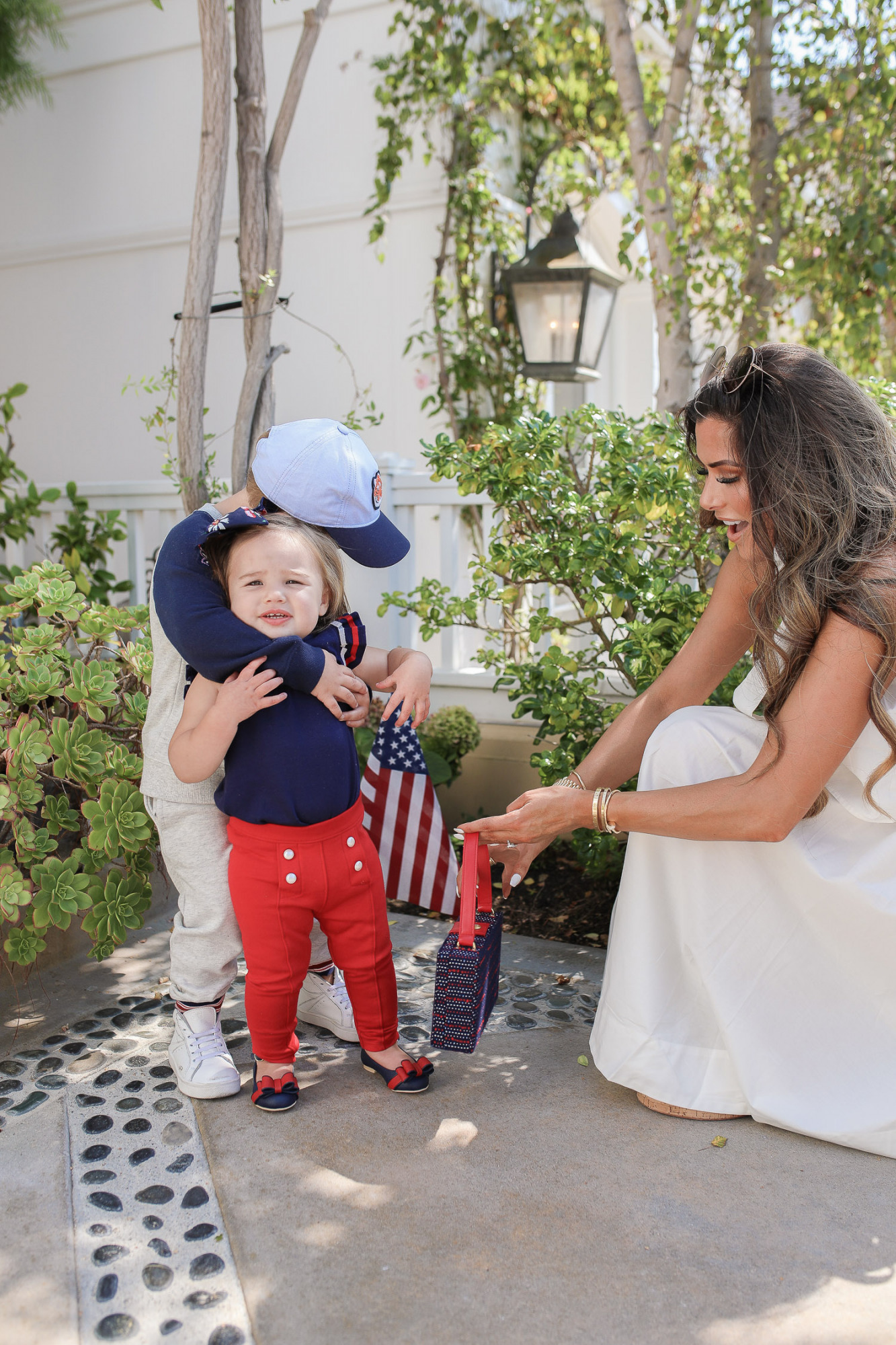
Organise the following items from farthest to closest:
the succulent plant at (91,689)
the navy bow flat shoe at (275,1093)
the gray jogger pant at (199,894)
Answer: the succulent plant at (91,689), the gray jogger pant at (199,894), the navy bow flat shoe at (275,1093)

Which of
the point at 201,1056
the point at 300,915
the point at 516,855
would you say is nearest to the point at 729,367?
the point at 516,855

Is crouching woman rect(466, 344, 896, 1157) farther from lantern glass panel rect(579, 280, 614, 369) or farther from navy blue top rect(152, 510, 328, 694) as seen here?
lantern glass panel rect(579, 280, 614, 369)

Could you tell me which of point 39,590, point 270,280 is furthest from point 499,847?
point 270,280

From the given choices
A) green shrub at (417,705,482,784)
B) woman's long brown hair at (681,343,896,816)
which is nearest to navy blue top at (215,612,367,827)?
woman's long brown hair at (681,343,896,816)

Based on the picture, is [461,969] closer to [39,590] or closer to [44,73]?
[39,590]

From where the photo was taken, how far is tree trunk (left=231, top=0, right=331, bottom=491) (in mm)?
3025

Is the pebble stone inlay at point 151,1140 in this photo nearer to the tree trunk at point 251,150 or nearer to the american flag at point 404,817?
the american flag at point 404,817

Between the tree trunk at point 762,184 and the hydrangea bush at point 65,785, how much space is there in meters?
3.00

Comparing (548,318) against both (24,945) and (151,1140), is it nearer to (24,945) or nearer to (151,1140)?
(24,945)

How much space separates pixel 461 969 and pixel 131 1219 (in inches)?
26.2

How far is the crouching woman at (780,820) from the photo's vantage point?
177 centimetres

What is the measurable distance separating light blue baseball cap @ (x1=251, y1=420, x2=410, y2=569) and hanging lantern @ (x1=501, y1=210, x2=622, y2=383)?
7.56 ft

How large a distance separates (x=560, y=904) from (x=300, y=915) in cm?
130

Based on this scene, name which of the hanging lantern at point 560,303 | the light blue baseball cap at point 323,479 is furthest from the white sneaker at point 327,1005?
the hanging lantern at point 560,303
